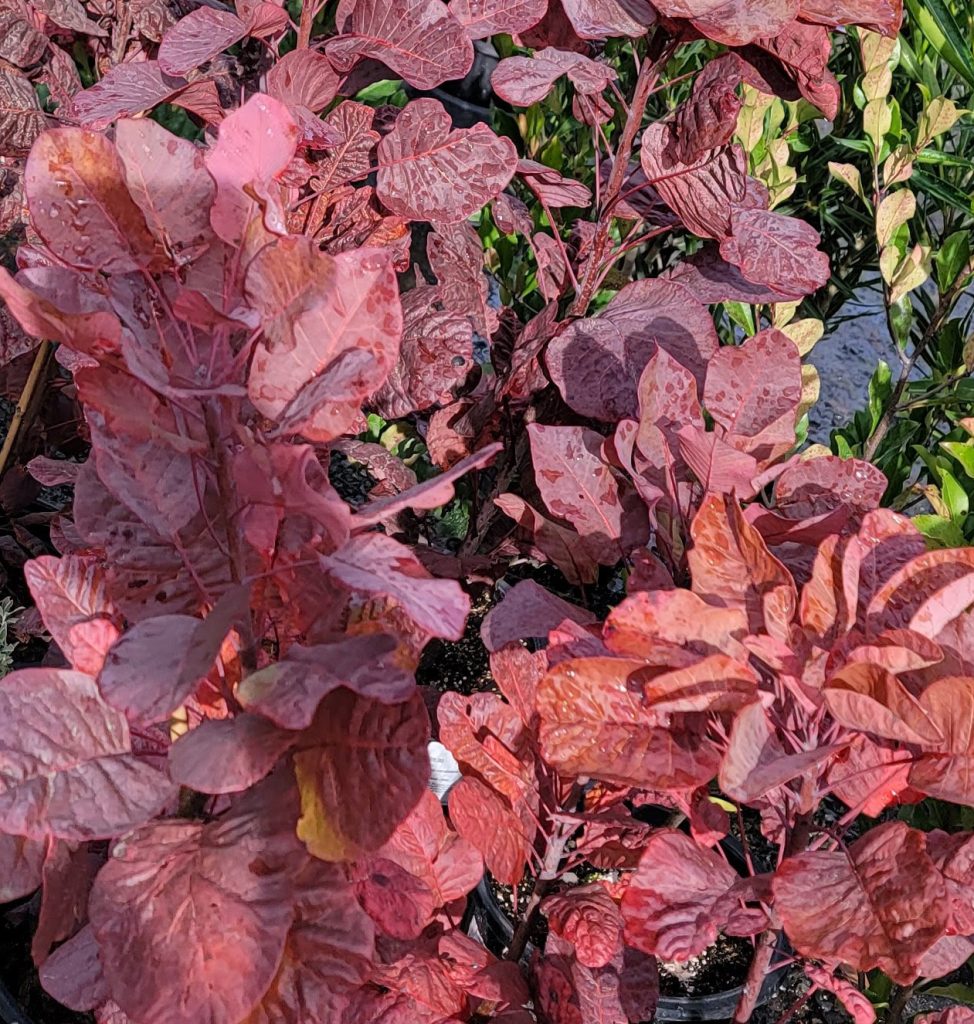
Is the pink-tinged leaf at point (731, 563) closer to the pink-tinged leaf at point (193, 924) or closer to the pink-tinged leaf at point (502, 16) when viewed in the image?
the pink-tinged leaf at point (193, 924)

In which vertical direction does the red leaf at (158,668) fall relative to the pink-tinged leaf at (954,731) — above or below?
Answer: above

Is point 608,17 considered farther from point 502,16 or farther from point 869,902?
point 869,902

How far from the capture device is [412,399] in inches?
42.2

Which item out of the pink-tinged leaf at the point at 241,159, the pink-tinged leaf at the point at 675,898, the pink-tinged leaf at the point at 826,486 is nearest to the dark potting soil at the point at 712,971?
the pink-tinged leaf at the point at 675,898

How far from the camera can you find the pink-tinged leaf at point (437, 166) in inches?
37.6

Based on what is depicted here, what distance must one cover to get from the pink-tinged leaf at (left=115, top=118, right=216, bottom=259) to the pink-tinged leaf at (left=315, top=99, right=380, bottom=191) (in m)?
0.47

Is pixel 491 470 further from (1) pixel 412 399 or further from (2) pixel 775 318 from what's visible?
(2) pixel 775 318

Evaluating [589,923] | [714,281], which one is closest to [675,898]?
[589,923]

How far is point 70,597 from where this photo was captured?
67cm

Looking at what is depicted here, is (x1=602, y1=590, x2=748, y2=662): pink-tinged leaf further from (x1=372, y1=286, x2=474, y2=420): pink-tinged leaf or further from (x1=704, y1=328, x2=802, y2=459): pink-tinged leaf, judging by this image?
(x1=372, y1=286, x2=474, y2=420): pink-tinged leaf

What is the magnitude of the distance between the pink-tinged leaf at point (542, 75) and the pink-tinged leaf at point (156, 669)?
0.66 m

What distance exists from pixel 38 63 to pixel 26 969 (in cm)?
106

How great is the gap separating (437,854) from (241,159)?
0.56 meters

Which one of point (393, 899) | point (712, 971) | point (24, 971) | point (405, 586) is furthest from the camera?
point (712, 971)
